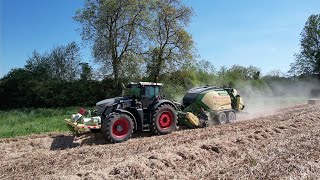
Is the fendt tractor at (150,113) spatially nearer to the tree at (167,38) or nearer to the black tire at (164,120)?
the black tire at (164,120)

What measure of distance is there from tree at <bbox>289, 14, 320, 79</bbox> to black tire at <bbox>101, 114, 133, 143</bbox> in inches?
1723

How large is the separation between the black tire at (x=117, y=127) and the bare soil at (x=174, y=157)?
0.82 ft

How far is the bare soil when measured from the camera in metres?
6.43

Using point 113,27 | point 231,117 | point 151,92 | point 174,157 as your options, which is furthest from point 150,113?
point 113,27

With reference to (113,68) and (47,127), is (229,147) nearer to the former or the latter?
(47,127)

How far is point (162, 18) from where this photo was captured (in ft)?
94.1

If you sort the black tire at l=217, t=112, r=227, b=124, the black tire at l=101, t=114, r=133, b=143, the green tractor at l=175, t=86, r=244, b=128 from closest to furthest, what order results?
1. the black tire at l=101, t=114, r=133, b=143
2. the green tractor at l=175, t=86, r=244, b=128
3. the black tire at l=217, t=112, r=227, b=124

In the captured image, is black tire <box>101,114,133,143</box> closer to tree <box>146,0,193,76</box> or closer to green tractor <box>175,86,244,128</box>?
green tractor <box>175,86,244,128</box>

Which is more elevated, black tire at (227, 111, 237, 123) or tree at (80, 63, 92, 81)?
tree at (80, 63, 92, 81)

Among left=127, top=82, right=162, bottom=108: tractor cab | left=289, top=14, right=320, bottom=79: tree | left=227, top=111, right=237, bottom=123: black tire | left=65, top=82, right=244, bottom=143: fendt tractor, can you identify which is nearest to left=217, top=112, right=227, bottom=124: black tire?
left=65, top=82, right=244, bottom=143: fendt tractor

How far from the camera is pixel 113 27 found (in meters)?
26.5

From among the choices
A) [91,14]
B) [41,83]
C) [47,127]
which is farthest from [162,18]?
[47,127]

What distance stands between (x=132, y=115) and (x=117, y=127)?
2.10 feet

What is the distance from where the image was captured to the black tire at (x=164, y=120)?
36.7 ft
